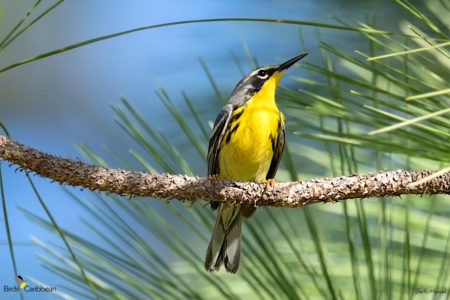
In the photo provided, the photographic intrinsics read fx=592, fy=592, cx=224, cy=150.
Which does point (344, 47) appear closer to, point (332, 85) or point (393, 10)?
point (393, 10)

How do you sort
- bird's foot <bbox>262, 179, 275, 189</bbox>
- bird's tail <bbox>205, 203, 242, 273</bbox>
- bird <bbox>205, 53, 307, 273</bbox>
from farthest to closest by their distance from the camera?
bird <bbox>205, 53, 307, 273</bbox> < bird's tail <bbox>205, 203, 242, 273</bbox> < bird's foot <bbox>262, 179, 275, 189</bbox>

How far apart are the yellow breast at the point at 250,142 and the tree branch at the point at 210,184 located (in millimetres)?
1307

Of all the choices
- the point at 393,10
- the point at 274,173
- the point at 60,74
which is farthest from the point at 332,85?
the point at 60,74

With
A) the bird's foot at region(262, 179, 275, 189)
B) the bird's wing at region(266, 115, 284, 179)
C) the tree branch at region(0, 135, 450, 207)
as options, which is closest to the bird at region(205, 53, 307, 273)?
the bird's wing at region(266, 115, 284, 179)

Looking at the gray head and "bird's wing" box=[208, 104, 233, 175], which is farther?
the gray head

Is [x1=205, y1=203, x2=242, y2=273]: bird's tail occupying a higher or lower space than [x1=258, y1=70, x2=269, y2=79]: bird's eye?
lower

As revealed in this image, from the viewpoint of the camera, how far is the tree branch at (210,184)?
1.36 m

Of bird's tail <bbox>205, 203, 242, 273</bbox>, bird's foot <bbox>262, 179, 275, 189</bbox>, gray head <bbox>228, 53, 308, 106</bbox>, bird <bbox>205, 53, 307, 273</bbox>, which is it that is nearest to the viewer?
bird's foot <bbox>262, 179, 275, 189</bbox>

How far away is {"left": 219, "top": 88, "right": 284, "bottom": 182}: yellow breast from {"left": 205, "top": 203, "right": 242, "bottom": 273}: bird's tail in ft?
0.80

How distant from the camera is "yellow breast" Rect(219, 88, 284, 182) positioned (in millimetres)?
2990

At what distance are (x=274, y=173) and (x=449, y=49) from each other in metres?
1.67

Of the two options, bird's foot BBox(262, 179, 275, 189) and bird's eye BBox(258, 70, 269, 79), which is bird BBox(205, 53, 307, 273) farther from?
bird's foot BBox(262, 179, 275, 189)

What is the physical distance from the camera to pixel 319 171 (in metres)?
2.96

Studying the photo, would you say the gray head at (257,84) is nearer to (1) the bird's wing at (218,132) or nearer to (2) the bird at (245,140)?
(2) the bird at (245,140)
